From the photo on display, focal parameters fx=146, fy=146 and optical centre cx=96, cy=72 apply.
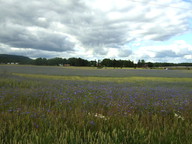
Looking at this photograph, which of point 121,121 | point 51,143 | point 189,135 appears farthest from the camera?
point 121,121

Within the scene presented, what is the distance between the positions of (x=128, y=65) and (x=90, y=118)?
141823mm

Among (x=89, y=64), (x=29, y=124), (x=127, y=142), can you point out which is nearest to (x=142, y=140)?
(x=127, y=142)

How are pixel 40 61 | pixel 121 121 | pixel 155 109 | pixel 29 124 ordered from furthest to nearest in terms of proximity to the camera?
pixel 40 61, pixel 155 109, pixel 121 121, pixel 29 124

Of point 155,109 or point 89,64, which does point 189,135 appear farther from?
point 89,64

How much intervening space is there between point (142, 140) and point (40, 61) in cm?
12788

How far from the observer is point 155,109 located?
529cm

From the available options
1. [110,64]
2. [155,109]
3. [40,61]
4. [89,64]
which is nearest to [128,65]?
[110,64]

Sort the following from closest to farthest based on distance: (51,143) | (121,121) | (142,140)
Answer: (51,143) → (142,140) → (121,121)

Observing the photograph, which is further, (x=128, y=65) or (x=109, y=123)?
(x=128, y=65)

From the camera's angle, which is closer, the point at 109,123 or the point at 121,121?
the point at 109,123

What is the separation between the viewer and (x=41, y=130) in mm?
3172

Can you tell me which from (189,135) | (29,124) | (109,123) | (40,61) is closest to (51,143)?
(29,124)

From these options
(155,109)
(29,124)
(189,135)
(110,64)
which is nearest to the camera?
(189,135)

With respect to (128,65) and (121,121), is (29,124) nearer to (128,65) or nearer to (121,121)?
(121,121)
